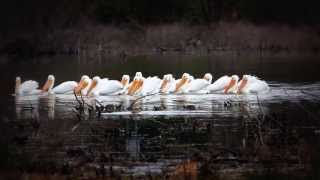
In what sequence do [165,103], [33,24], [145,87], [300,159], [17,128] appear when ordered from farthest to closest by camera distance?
[33,24], [145,87], [165,103], [17,128], [300,159]

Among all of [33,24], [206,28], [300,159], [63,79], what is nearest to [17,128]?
[300,159]

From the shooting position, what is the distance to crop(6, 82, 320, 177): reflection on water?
23.3 ft

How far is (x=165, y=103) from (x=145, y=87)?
101 centimetres

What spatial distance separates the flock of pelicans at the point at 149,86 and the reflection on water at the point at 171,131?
0.85ft

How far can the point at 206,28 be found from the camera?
1459 centimetres

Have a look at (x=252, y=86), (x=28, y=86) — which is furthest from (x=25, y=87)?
(x=252, y=86)

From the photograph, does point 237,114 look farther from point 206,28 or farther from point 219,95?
point 206,28

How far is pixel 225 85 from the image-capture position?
1122 centimetres

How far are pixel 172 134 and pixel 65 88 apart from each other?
3.50 m

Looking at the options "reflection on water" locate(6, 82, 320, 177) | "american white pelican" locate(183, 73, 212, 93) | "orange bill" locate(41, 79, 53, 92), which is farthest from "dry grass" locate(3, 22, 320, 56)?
"reflection on water" locate(6, 82, 320, 177)

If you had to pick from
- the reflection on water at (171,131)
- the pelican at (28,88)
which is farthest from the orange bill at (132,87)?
the pelican at (28,88)

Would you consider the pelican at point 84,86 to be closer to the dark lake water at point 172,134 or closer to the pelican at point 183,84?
the dark lake water at point 172,134

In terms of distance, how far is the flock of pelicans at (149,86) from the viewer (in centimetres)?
1108

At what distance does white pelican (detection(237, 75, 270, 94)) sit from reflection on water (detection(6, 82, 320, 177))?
→ 0.14 meters
